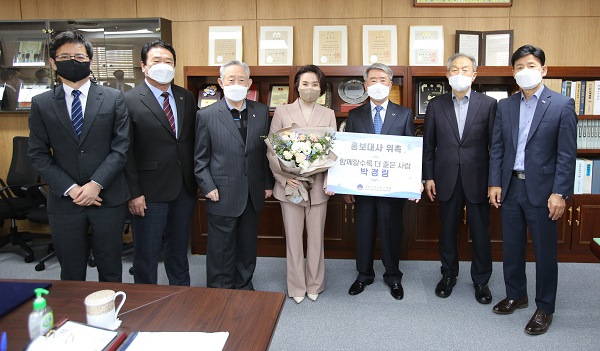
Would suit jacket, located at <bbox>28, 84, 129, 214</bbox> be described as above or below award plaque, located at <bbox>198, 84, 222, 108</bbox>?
below

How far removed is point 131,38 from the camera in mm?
4207

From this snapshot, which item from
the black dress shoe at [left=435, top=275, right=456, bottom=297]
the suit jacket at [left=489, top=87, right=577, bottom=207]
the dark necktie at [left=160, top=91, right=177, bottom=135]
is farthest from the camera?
the black dress shoe at [left=435, top=275, right=456, bottom=297]

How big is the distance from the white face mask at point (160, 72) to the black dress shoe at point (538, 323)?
8.92 feet

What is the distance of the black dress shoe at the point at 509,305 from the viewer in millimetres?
2953

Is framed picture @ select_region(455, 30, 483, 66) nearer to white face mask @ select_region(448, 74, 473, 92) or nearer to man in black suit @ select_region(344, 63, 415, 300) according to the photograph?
white face mask @ select_region(448, 74, 473, 92)

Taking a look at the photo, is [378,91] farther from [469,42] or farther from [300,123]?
[469,42]

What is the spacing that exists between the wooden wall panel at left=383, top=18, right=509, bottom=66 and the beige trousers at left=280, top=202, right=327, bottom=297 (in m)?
1.95

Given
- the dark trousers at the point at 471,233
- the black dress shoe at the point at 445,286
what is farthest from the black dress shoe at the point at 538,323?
the black dress shoe at the point at 445,286

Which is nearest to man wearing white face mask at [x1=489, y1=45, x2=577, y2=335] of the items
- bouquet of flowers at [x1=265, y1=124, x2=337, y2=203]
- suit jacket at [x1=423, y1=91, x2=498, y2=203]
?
suit jacket at [x1=423, y1=91, x2=498, y2=203]

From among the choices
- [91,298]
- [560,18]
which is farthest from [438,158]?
[91,298]

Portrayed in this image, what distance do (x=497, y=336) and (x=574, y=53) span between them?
2985 millimetres

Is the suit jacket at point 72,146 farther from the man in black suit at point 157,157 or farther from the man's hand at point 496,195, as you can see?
the man's hand at point 496,195

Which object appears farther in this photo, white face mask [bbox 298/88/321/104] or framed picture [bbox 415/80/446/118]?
framed picture [bbox 415/80/446/118]

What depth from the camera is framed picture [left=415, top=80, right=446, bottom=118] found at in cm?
402
